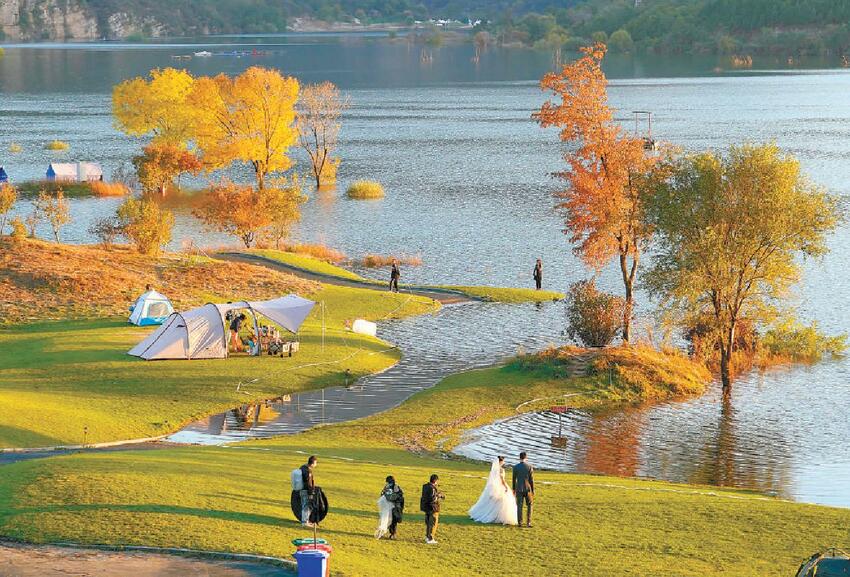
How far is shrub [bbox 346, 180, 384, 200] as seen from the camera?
11800cm

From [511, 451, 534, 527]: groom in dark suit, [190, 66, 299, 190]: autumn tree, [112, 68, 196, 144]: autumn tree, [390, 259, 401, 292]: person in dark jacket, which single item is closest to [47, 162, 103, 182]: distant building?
[112, 68, 196, 144]: autumn tree

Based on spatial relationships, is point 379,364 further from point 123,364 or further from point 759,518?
point 759,518

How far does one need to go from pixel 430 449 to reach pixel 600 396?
1118cm

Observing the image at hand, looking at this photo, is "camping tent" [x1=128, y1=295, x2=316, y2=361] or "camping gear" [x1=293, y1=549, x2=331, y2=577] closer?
"camping gear" [x1=293, y1=549, x2=331, y2=577]

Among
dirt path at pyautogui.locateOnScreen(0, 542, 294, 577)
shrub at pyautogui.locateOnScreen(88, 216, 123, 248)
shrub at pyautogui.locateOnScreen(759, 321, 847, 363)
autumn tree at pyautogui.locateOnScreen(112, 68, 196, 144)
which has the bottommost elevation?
shrub at pyautogui.locateOnScreen(759, 321, 847, 363)

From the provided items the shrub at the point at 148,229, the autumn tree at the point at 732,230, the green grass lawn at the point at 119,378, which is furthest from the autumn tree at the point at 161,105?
the autumn tree at the point at 732,230

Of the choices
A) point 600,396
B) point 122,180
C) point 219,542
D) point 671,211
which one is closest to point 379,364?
point 600,396

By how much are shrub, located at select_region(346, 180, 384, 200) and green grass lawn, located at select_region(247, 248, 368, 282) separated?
3863 cm

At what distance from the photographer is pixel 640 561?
27953 mm

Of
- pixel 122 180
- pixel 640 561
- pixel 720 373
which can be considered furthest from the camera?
pixel 122 180

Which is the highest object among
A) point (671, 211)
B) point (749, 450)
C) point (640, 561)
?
point (671, 211)

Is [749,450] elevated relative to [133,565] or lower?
lower

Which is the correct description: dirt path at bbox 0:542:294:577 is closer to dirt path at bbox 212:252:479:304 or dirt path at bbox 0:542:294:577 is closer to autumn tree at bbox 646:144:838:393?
autumn tree at bbox 646:144:838:393

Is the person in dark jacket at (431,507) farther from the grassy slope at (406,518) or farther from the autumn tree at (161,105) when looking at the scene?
the autumn tree at (161,105)
